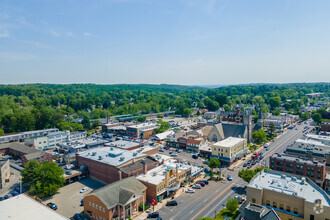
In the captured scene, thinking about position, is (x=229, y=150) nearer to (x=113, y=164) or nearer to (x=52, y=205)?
(x=113, y=164)

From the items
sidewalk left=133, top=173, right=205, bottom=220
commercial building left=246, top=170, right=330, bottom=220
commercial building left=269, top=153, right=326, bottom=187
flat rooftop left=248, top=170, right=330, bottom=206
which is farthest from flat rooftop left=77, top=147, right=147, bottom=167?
commercial building left=269, top=153, right=326, bottom=187

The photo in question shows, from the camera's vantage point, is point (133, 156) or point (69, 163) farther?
point (69, 163)

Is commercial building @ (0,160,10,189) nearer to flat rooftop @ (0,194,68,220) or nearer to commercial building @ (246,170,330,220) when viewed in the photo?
flat rooftop @ (0,194,68,220)

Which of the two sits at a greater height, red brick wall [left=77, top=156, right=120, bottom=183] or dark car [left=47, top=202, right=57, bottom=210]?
red brick wall [left=77, top=156, right=120, bottom=183]

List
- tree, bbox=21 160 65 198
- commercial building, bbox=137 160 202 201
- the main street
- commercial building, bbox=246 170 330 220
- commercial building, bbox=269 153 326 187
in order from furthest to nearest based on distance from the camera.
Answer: commercial building, bbox=269 153 326 187
tree, bbox=21 160 65 198
commercial building, bbox=137 160 202 201
the main street
commercial building, bbox=246 170 330 220

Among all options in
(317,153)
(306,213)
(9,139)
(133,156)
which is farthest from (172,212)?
(9,139)

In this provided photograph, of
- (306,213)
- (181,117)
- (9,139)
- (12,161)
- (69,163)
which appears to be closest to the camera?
(306,213)

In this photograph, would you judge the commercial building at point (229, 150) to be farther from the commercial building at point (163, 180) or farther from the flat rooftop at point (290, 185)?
the flat rooftop at point (290, 185)

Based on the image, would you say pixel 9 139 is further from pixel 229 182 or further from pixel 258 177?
pixel 258 177

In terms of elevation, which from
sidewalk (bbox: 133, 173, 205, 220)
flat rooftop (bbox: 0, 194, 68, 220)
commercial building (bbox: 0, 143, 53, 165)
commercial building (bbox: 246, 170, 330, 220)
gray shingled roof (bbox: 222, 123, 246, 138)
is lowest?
sidewalk (bbox: 133, 173, 205, 220)
